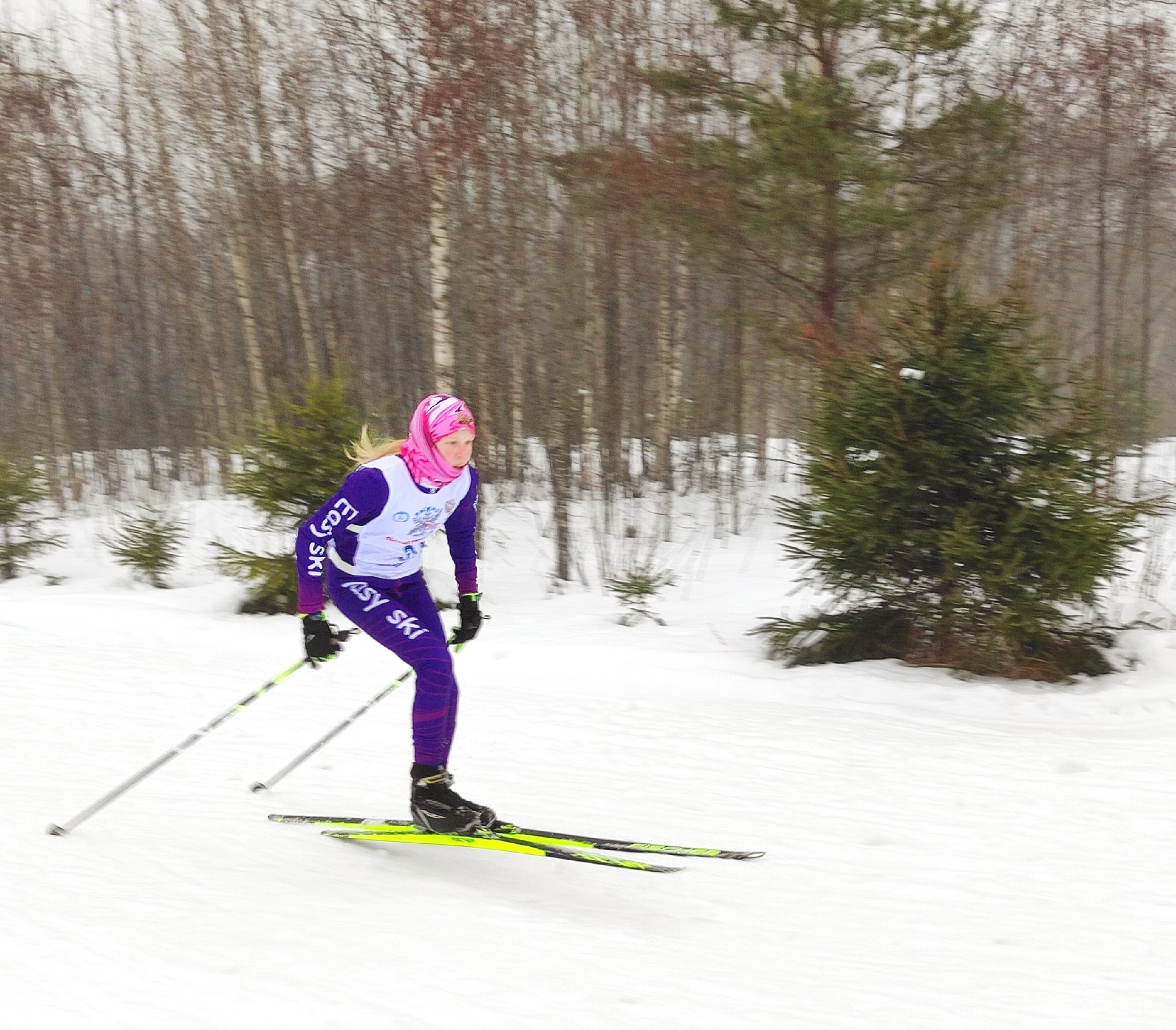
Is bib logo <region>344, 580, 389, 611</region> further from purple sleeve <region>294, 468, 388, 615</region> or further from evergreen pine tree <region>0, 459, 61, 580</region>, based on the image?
evergreen pine tree <region>0, 459, 61, 580</region>

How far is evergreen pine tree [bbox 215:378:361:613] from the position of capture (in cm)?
940

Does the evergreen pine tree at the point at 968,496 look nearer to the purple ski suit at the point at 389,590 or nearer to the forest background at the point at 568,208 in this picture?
the forest background at the point at 568,208

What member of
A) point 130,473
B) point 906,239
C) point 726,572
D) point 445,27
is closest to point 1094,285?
point 906,239

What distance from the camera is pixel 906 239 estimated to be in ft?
36.9

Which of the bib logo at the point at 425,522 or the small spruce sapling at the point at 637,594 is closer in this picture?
the bib logo at the point at 425,522

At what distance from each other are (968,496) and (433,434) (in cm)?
464

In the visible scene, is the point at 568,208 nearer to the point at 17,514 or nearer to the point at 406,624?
the point at 17,514

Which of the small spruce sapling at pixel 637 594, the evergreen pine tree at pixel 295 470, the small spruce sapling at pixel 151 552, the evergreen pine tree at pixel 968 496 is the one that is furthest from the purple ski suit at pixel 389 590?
the small spruce sapling at pixel 151 552

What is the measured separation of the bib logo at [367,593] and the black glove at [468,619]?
0.50 meters

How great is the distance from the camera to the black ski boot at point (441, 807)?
4.11 meters

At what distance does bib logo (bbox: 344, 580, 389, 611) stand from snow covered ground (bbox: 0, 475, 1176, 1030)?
1083mm

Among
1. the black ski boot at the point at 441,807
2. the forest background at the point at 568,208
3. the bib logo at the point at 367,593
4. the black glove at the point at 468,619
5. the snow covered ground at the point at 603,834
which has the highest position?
the forest background at the point at 568,208

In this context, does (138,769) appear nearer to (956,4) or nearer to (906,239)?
(906,239)

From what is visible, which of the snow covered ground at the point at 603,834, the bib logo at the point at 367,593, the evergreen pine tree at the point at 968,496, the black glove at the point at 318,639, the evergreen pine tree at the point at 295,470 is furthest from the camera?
the evergreen pine tree at the point at 295,470
